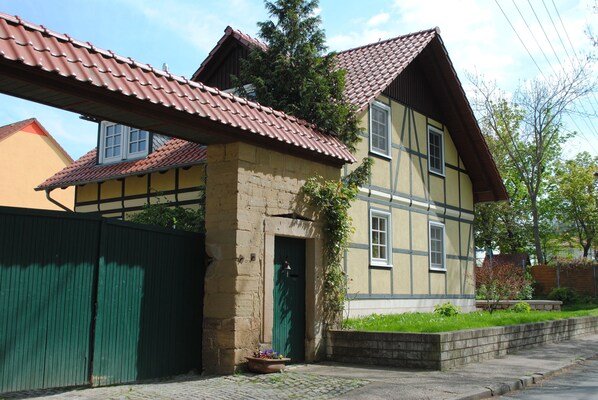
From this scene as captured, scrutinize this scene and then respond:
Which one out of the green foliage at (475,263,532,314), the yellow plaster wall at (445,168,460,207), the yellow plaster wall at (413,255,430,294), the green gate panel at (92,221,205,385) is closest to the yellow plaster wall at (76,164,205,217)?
the green gate panel at (92,221,205,385)

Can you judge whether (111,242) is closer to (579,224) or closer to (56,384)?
(56,384)

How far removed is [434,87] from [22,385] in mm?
14169

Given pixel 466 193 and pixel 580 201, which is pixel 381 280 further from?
pixel 580 201

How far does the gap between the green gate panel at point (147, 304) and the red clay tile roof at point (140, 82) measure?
1.69m

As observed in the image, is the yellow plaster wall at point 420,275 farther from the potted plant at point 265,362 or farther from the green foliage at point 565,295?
the green foliage at point 565,295

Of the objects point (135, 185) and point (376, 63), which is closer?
point (135, 185)

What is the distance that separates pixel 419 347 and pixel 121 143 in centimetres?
1033

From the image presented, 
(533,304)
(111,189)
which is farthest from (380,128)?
(533,304)

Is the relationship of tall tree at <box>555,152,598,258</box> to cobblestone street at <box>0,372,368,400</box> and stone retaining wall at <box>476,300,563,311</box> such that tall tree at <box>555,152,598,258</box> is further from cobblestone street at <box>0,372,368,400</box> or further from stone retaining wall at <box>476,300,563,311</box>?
cobblestone street at <box>0,372,368,400</box>

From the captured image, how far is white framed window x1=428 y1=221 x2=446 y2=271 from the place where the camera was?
17.8m

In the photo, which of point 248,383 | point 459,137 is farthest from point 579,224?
point 248,383

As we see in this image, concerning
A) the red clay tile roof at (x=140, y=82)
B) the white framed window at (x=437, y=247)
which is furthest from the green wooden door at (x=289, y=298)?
the white framed window at (x=437, y=247)

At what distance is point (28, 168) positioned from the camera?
29750 mm

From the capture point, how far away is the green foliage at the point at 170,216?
491 inches
